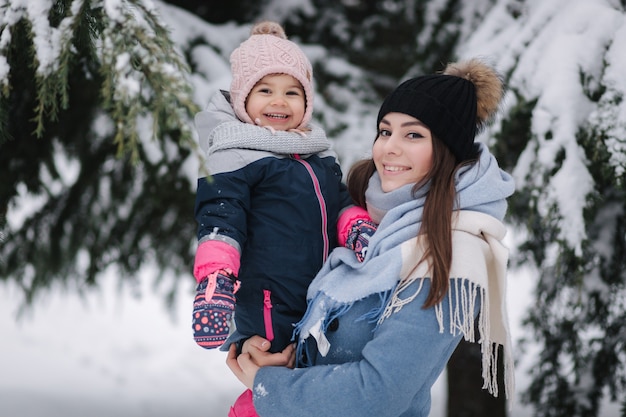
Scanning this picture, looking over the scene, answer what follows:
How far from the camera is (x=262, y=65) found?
2146 mm

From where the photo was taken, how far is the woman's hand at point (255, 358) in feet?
6.56

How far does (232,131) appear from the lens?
2.07 metres

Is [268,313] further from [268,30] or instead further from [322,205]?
[268,30]

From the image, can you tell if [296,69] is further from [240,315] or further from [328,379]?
[328,379]

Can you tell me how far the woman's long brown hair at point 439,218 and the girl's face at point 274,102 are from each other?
19.5 inches

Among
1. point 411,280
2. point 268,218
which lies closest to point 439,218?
point 411,280

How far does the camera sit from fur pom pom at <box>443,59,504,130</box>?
6.89ft

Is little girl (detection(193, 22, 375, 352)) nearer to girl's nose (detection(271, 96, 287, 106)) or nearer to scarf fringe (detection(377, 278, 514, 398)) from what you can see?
girl's nose (detection(271, 96, 287, 106))

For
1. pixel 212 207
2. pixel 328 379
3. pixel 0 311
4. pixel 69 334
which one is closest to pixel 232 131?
pixel 212 207

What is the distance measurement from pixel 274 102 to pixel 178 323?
5969mm

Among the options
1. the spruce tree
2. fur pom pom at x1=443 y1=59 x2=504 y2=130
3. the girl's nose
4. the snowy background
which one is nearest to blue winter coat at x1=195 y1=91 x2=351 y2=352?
the girl's nose

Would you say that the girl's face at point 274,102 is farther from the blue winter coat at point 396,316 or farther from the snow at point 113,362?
the snow at point 113,362

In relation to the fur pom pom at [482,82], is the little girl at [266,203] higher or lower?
lower

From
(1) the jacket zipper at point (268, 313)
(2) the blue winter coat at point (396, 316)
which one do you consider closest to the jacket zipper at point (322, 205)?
(2) the blue winter coat at point (396, 316)
